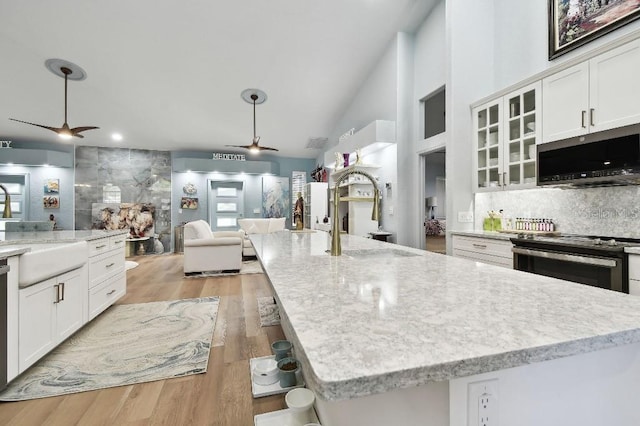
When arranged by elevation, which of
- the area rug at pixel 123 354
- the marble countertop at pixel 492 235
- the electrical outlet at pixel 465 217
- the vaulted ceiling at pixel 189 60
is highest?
the vaulted ceiling at pixel 189 60

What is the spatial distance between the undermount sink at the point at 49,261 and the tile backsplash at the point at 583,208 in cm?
431

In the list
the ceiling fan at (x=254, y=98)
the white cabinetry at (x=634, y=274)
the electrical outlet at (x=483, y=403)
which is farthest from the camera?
the ceiling fan at (x=254, y=98)

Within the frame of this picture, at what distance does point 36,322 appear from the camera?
2.03 meters

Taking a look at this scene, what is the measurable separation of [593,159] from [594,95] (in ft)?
1.69

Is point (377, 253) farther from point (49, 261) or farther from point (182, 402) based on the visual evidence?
point (49, 261)

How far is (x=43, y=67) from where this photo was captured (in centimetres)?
507

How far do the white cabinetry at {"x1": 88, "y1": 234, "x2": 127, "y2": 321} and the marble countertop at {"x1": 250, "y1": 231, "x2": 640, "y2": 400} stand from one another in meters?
2.69

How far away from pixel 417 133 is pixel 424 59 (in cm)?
105

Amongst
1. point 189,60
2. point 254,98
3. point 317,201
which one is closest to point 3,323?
point 189,60

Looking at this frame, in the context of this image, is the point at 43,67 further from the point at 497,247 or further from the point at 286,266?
the point at 497,247

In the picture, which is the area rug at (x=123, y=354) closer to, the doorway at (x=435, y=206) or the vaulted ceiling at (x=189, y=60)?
the doorway at (x=435, y=206)

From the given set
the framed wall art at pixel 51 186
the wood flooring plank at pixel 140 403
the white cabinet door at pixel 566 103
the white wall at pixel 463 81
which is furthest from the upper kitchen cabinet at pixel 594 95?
the framed wall art at pixel 51 186

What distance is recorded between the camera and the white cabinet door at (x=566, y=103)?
7.81 feet

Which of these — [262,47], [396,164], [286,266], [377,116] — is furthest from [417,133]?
[286,266]
